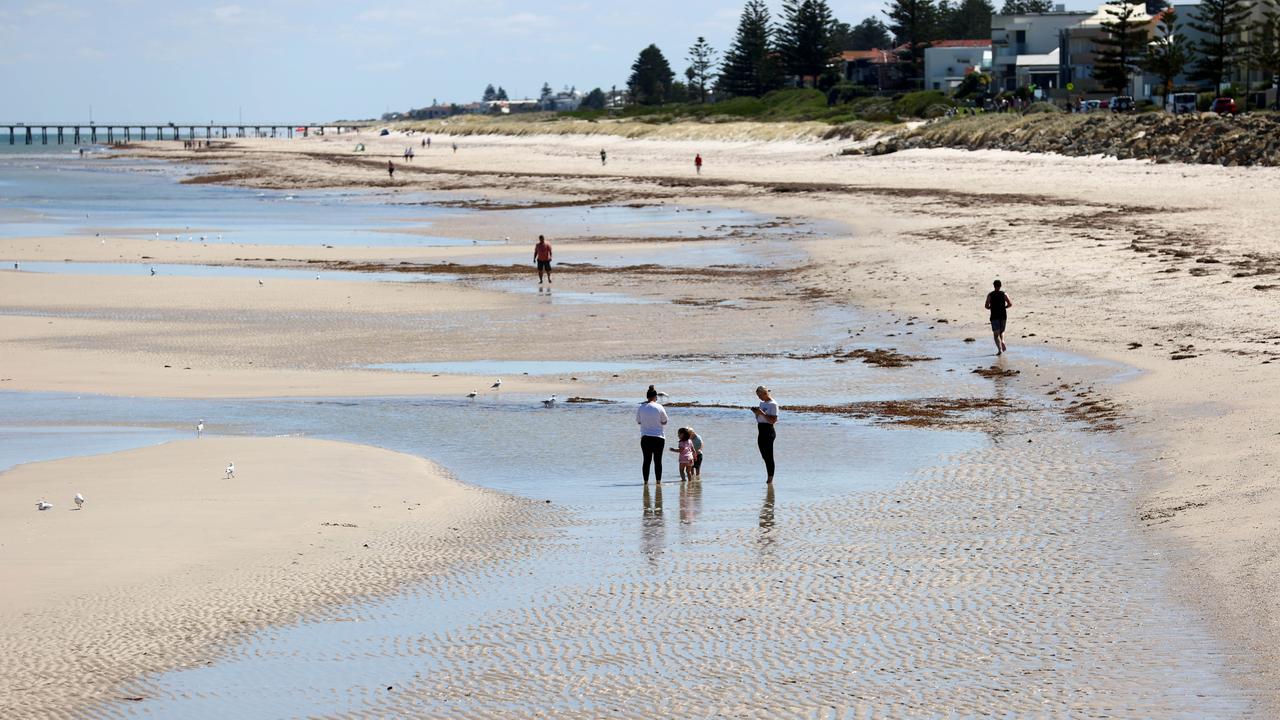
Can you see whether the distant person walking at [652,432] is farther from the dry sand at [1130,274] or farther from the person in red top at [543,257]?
the person in red top at [543,257]

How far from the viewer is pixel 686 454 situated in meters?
15.9

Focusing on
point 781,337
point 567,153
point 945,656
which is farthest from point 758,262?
point 567,153

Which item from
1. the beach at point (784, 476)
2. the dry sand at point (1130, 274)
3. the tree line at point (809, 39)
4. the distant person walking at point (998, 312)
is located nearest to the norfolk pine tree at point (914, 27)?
the tree line at point (809, 39)

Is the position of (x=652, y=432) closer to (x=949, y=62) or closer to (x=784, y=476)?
(x=784, y=476)

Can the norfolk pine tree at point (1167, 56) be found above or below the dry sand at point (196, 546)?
above

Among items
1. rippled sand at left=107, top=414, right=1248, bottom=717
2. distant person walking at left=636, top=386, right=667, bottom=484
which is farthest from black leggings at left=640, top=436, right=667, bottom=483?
rippled sand at left=107, top=414, right=1248, bottom=717

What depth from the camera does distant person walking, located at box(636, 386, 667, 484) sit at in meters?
15.8

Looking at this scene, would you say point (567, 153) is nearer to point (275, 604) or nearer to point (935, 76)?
point (935, 76)

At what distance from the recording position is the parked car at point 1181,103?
74912 mm

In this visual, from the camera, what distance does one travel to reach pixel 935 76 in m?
125

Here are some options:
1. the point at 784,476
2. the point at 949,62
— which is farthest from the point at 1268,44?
the point at 784,476

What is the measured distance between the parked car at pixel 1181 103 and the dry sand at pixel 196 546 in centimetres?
6633

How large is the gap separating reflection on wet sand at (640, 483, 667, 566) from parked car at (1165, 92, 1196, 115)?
6543cm

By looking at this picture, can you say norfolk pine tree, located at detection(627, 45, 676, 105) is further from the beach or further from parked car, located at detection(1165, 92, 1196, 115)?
the beach
